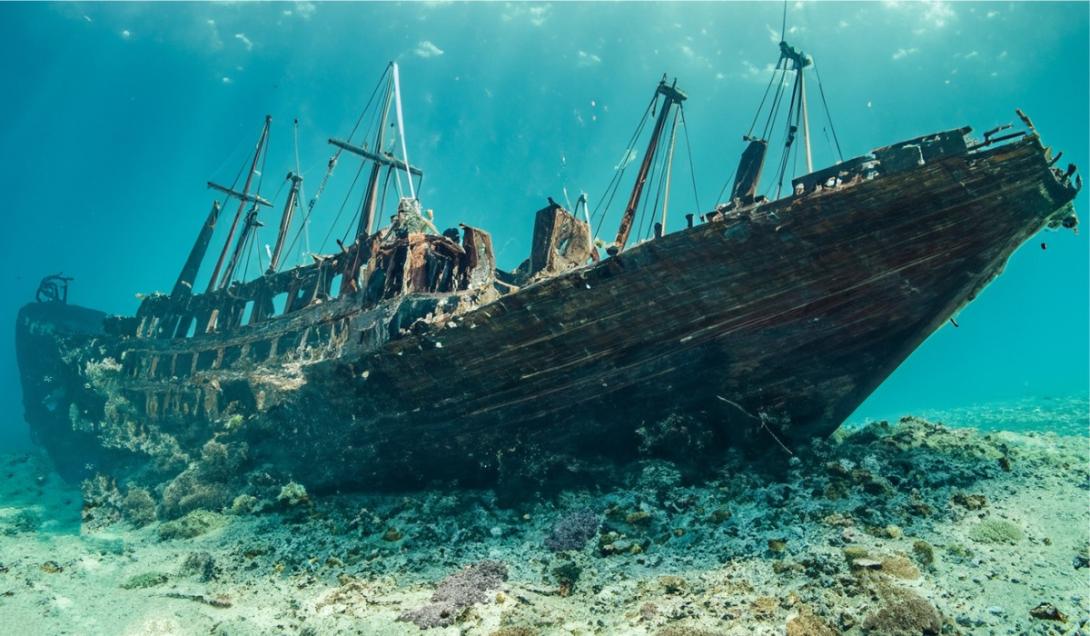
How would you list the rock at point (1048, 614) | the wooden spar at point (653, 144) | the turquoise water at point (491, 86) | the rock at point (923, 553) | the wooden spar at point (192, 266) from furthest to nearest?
1. the turquoise water at point (491, 86)
2. the wooden spar at point (192, 266)
3. the wooden spar at point (653, 144)
4. the rock at point (923, 553)
5. the rock at point (1048, 614)

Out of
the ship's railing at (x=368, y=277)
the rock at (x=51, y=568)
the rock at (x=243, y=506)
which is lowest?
the rock at (x=51, y=568)

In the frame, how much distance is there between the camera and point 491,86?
76250 millimetres

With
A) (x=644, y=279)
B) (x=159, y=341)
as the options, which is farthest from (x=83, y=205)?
(x=644, y=279)

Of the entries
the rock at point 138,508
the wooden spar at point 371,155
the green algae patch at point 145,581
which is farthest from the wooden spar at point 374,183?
the green algae patch at point 145,581

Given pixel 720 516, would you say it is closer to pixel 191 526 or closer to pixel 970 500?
pixel 970 500

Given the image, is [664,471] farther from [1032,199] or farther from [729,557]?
[1032,199]

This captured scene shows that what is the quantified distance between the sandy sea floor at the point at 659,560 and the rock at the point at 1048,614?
0.02 metres

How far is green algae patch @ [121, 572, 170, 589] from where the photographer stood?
756 centimetres

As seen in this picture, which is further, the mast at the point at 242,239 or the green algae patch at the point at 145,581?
the mast at the point at 242,239

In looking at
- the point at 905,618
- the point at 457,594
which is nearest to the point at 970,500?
the point at 905,618

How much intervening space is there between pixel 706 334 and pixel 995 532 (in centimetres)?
447

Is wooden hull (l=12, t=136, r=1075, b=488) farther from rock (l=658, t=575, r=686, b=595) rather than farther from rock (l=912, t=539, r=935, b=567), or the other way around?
rock (l=658, t=575, r=686, b=595)

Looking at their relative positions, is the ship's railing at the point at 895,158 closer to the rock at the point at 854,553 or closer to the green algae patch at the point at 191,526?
the rock at the point at 854,553

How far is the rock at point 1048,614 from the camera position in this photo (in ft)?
15.2
